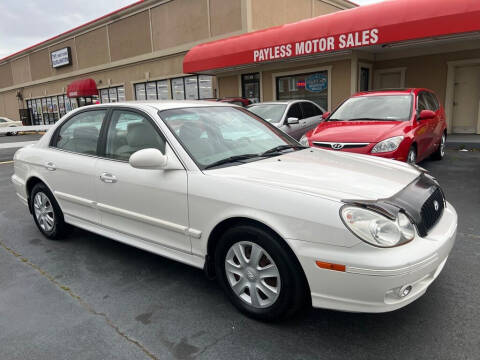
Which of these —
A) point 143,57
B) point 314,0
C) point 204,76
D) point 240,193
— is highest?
point 314,0

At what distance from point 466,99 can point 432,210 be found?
11963 millimetres

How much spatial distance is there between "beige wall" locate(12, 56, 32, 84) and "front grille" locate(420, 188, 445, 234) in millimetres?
36905

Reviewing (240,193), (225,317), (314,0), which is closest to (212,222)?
(240,193)

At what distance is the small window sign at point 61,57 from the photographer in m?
27.3

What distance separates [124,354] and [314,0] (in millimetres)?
20063

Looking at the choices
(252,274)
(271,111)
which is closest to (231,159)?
(252,274)

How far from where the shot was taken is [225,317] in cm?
280

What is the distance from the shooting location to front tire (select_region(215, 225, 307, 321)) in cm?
247

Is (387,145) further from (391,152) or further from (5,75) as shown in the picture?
(5,75)

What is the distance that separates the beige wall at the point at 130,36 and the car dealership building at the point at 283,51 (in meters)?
0.05

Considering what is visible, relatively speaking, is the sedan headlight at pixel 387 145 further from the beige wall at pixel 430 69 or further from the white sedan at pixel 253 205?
the beige wall at pixel 430 69

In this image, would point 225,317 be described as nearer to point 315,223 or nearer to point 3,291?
point 315,223

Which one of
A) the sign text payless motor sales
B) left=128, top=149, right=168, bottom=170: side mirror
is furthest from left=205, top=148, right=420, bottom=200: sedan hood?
the sign text payless motor sales

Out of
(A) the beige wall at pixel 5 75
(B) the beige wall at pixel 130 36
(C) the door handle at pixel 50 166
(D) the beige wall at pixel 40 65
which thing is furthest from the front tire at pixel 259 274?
(A) the beige wall at pixel 5 75
